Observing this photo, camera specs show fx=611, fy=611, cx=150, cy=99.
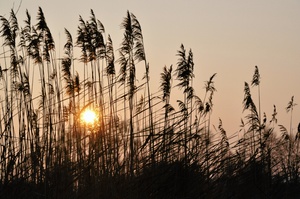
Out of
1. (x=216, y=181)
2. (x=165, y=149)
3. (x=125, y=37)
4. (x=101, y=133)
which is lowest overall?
(x=216, y=181)

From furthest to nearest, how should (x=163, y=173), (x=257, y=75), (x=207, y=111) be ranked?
(x=257, y=75), (x=207, y=111), (x=163, y=173)

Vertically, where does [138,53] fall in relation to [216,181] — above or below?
above

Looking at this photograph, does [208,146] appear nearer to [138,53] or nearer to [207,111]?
[138,53]

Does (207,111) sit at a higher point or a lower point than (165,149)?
higher

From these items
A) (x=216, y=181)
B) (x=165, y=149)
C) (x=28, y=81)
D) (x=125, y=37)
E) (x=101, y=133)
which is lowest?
(x=216, y=181)

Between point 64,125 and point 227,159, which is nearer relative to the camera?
point 227,159

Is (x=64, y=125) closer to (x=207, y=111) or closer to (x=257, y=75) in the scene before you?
(x=207, y=111)

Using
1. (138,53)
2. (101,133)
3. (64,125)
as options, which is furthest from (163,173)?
(138,53)

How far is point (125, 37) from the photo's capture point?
9.02 m

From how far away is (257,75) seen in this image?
40.4 ft

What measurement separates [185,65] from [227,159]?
272 centimetres

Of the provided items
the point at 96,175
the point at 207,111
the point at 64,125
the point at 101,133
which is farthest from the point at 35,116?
the point at 207,111

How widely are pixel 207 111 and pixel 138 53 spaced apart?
2.87 metres

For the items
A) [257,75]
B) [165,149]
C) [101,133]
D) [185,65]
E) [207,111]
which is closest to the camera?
[165,149]
